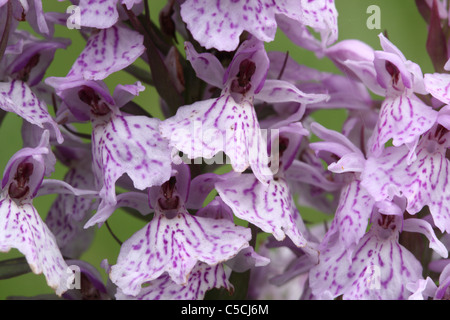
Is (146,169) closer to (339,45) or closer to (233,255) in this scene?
(233,255)

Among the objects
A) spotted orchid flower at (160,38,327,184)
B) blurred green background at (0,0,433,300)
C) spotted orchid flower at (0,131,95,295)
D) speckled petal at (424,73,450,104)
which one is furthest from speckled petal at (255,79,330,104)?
blurred green background at (0,0,433,300)

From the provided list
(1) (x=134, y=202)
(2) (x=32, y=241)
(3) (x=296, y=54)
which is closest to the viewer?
(2) (x=32, y=241)

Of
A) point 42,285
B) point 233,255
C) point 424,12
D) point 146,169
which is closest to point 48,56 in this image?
point 146,169

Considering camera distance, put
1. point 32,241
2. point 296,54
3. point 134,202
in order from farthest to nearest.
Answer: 1. point 296,54
2. point 134,202
3. point 32,241

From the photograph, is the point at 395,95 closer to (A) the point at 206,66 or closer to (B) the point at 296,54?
(A) the point at 206,66

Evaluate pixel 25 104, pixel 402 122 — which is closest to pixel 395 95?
pixel 402 122

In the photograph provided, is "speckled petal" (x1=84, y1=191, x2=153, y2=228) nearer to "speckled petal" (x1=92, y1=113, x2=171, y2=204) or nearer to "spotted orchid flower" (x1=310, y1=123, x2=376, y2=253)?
"speckled petal" (x1=92, y1=113, x2=171, y2=204)

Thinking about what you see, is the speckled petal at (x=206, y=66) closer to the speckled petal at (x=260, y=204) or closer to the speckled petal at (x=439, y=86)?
the speckled petal at (x=260, y=204)
